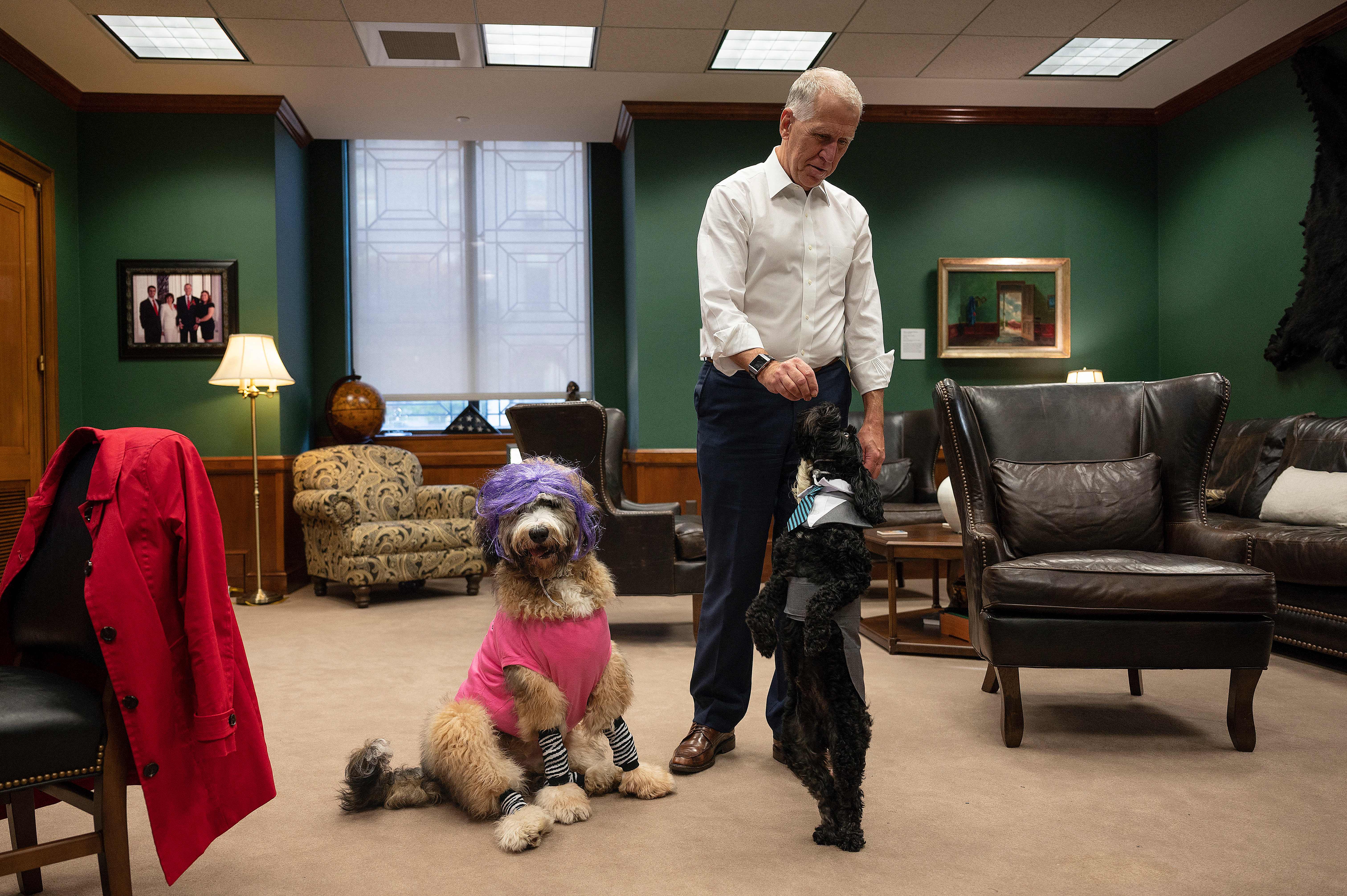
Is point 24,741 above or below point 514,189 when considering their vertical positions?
below

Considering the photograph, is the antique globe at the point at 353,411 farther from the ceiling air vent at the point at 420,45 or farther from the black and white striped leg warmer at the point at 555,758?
the black and white striped leg warmer at the point at 555,758

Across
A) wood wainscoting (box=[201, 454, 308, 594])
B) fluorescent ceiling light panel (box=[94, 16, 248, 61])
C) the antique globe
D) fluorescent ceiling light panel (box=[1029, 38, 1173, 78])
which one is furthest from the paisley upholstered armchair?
fluorescent ceiling light panel (box=[1029, 38, 1173, 78])

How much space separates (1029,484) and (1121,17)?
125 inches

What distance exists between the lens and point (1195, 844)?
177 centimetres

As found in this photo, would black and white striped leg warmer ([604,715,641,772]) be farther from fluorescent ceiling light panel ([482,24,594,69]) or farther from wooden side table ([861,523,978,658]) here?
fluorescent ceiling light panel ([482,24,594,69])

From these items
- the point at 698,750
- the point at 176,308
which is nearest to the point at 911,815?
the point at 698,750

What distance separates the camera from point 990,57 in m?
4.96

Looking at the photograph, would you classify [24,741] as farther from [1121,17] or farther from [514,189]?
[514,189]

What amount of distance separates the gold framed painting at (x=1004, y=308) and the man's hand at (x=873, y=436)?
3917mm

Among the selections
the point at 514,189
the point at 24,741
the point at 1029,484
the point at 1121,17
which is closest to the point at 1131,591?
the point at 1029,484

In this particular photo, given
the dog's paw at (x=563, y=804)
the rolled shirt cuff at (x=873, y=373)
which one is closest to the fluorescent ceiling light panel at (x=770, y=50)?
the rolled shirt cuff at (x=873, y=373)

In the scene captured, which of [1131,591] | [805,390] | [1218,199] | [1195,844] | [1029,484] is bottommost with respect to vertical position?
[1195,844]

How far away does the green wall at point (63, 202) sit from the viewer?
4785 millimetres

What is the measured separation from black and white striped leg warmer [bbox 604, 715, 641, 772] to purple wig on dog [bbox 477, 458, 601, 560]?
0.44 m
